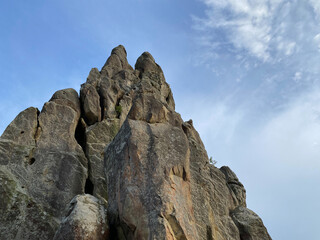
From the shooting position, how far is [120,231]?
46.4ft

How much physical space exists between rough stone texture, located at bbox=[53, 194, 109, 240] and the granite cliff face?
0.04 m

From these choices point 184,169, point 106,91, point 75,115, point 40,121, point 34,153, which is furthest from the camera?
point 106,91

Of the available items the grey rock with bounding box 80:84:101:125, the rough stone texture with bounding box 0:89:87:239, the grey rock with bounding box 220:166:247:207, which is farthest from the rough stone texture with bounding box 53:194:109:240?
the grey rock with bounding box 220:166:247:207

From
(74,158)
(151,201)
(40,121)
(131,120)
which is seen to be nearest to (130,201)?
(151,201)

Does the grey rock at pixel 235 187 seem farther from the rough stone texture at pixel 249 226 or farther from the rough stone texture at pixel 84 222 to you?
the rough stone texture at pixel 84 222

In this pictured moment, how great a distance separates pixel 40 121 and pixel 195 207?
11877 mm

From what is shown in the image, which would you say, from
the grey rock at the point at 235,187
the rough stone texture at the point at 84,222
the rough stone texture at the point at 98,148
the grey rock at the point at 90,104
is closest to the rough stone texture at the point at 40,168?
the rough stone texture at the point at 98,148

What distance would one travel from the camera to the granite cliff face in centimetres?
1377

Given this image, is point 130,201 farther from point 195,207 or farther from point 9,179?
point 9,179

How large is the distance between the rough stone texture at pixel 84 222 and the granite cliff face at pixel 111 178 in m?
0.04

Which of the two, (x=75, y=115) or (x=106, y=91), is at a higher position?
(x=106, y=91)

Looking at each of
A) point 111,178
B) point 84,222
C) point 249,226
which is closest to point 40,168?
point 111,178

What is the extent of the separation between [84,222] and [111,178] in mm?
2999

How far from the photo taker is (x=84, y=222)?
1326 centimetres
